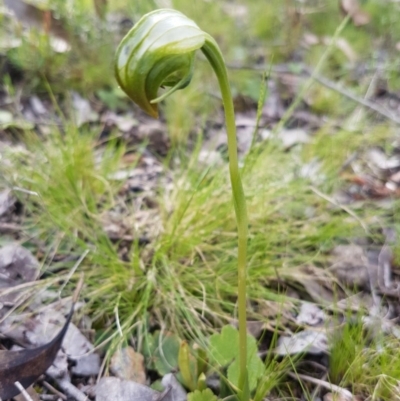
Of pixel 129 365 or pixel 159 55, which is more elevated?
pixel 159 55

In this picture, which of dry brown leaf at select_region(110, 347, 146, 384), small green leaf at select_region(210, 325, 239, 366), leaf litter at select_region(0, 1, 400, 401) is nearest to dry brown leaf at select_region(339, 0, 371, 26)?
leaf litter at select_region(0, 1, 400, 401)

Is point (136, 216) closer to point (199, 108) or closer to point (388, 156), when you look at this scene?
point (199, 108)

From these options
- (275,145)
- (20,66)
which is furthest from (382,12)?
(20,66)

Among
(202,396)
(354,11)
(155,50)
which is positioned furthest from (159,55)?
(354,11)

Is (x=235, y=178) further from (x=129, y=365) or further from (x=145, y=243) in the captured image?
(x=145, y=243)

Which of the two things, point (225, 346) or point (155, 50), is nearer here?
point (155, 50)

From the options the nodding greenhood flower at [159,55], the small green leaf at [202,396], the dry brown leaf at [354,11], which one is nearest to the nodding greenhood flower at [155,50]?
the nodding greenhood flower at [159,55]
